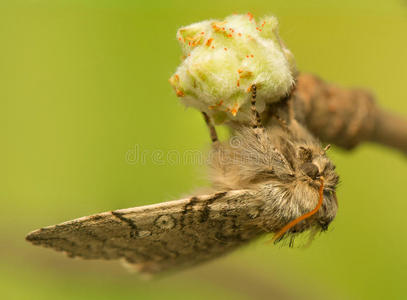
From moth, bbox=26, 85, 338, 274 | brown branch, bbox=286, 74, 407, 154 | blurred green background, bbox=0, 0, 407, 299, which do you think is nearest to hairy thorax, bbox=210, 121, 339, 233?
moth, bbox=26, 85, 338, 274

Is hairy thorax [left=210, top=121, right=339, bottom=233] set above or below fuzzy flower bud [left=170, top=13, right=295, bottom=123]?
below

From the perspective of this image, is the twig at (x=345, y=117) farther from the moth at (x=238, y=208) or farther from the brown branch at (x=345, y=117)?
the moth at (x=238, y=208)

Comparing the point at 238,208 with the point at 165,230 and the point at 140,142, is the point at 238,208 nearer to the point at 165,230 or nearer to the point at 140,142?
the point at 165,230

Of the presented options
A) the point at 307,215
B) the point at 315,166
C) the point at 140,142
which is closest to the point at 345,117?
the point at 315,166

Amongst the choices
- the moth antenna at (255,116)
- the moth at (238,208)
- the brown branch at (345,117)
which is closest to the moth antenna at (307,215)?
the moth at (238,208)

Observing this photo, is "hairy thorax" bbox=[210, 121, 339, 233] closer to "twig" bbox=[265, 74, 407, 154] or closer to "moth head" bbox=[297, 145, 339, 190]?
"moth head" bbox=[297, 145, 339, 190]

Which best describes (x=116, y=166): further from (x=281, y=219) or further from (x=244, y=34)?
(x=244, y=34)
